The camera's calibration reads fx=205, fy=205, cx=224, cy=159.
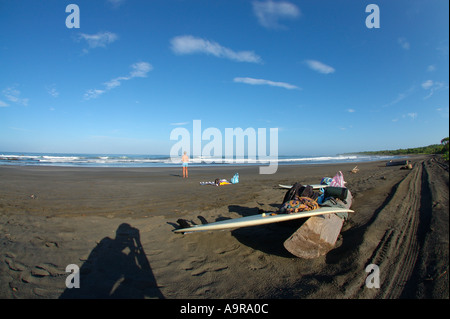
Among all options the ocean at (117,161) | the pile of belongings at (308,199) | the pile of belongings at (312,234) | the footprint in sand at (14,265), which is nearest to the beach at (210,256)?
the footprint in sand at (14,265)

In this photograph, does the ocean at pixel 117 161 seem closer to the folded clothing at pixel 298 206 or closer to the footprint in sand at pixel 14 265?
the footprint in sand at pixel 14 265

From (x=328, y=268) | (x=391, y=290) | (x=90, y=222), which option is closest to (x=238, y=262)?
(x=328, y=268)

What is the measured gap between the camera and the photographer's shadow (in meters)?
2.66

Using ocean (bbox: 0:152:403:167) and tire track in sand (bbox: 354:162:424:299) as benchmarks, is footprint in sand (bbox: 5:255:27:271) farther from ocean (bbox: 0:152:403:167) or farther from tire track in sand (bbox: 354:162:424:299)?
ocean (bbox: 0:152:403:167)

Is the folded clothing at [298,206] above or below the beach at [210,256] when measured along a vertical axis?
above

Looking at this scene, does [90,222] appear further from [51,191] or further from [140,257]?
[51,191]

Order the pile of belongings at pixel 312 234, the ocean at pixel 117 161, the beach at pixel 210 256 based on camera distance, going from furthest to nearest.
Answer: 1. the ocean at pixel 117 161
2. the pile of belongings at pixel 312 234
3. the beach at pixel 210 256

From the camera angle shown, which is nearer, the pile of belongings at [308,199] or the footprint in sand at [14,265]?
the footprint in sand at [14,265]

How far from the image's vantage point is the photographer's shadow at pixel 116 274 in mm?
2664

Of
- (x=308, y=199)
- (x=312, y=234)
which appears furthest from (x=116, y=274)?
(x=308, y=199)

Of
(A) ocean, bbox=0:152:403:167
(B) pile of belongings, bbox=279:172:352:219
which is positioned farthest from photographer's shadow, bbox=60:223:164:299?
(A) ocean, bbox=0:152:403:167

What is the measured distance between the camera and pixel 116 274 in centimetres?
304

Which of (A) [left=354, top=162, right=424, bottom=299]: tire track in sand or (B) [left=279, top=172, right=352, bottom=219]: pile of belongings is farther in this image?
(B) [left=279, top=172, right=352, bottom=219]: pile of belongings
